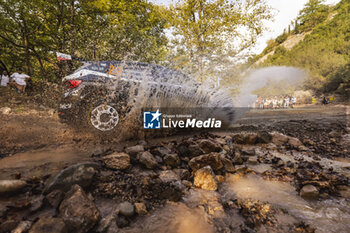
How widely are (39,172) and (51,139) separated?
168 cm

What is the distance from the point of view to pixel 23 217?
1266 mm

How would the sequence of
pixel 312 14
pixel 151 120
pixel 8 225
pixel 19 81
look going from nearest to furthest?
1. pixel 8 225
2. pixel 151 120
3. pixel 19 81
4. pixel 312 14

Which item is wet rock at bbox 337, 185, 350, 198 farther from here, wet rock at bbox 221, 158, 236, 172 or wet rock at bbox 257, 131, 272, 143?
wet rock at bbox 257, 131, 272, 143

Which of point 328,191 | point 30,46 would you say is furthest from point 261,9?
point 30,46

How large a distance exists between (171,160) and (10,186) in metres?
1.81

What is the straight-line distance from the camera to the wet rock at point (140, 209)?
56.6 inches

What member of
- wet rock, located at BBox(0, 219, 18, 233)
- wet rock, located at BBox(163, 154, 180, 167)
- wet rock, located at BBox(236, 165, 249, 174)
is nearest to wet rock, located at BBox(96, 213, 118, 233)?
wet rock, located at BBox(0, 219, 18, 233)

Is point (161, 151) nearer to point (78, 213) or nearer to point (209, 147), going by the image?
point (209, 147)

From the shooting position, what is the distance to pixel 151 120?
3.99 meters

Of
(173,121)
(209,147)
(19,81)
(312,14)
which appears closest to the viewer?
(209,147)

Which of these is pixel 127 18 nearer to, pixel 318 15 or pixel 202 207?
pixel 202 207

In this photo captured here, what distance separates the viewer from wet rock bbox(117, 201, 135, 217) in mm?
1393

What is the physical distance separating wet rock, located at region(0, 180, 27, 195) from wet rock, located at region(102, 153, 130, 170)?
854mm

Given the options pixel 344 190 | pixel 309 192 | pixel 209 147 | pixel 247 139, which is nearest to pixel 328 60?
pixel 247 139
